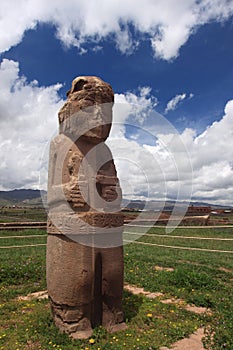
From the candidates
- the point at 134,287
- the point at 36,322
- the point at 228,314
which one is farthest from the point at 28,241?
the point at 228,314

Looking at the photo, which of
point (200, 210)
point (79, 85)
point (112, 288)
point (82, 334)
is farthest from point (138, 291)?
point (200, 210)

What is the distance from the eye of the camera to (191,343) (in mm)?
4879

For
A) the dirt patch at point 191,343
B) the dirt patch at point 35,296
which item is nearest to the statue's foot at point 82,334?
the dirt patch at point 191,343

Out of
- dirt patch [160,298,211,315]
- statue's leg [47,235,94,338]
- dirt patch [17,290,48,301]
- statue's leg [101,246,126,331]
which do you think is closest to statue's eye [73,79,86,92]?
statue's leg [47,235,94,338]

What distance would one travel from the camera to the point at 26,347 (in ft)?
15.6

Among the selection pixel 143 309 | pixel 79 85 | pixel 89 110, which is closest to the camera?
pixel 89 110

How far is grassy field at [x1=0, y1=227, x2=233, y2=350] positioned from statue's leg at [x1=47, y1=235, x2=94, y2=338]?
216mm

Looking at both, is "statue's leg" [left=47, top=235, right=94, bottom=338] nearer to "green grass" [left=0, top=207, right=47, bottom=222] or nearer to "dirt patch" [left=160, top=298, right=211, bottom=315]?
"dirt patch" [left=160, top=298, right=211, bottom=315]

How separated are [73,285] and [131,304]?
6.58 ft

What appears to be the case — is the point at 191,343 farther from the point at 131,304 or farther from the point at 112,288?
the point at 131,304

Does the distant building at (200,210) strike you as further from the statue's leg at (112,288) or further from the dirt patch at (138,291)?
the statue's leg at (112,288)

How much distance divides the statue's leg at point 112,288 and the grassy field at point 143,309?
0.77 ft

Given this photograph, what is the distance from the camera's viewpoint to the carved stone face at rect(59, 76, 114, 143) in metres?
5.47

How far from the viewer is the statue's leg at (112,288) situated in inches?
213
